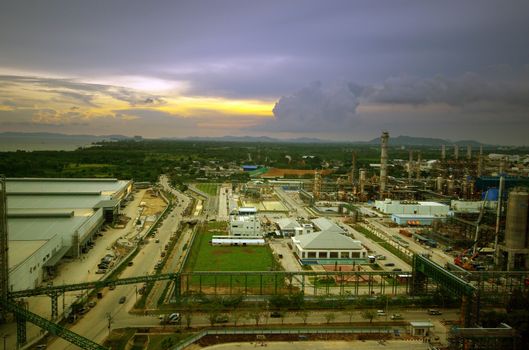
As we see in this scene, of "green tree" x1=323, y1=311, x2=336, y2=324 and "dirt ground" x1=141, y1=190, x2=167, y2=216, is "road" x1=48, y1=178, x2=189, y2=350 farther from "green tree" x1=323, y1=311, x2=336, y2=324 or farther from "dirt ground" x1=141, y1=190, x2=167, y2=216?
"dirt ground" x1=141, y1=190, x2=167, y2=216

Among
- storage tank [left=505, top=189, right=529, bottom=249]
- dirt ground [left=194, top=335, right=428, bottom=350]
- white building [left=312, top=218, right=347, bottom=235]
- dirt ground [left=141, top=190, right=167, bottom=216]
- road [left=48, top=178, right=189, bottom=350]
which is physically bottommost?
dirt ground [left=194, top=335, right=428, bottom=350]

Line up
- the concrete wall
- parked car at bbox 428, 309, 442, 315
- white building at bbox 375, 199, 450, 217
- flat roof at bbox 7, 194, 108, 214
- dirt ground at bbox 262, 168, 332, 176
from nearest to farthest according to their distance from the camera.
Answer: the concrete wall, parked car at bbox 428, 309, 442, 315, flat roof at bbox 7, 194, 108, 214, white building at bbox 375, 199, 450, 217, dirt ground at bbox 262, 168, 332, 176

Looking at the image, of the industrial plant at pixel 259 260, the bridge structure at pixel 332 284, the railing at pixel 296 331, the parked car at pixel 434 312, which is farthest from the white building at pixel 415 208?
the railing at pixel 296 331

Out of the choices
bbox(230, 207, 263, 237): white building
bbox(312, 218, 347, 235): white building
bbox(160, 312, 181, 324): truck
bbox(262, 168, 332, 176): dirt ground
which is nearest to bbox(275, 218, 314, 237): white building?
bbox(312, 218, 347, 235): white building

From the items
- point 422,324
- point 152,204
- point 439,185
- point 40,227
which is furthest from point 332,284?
point 439,185

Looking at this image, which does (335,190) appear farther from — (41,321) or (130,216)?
(41,321)

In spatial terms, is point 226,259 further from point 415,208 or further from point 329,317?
point 415,208
